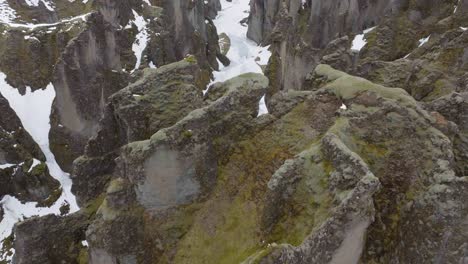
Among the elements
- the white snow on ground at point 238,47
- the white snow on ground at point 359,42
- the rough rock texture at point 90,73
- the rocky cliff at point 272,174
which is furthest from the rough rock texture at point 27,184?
the white snow on ground at point 359,42

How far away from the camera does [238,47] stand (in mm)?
66812

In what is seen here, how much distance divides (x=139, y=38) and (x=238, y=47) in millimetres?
24424

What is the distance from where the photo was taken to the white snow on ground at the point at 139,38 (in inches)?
1743

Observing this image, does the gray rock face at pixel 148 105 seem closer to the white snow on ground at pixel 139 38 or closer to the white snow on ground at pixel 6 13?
the white snow on ground at pixel 139 38

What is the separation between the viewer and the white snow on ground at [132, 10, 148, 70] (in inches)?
1743

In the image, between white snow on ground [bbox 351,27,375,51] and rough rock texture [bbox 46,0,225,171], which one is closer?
rough rock texture [bbox 46,0,225,171]

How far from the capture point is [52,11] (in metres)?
46.8

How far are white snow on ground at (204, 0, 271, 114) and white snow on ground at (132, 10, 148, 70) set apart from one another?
393 inches

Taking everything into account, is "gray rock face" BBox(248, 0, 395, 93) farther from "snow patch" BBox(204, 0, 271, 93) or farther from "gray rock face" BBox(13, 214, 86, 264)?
"gray rock face" BBox(13, 214, 86, 264)

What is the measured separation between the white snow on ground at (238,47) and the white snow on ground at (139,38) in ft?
32.7

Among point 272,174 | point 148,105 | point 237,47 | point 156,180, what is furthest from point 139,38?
point 272,174

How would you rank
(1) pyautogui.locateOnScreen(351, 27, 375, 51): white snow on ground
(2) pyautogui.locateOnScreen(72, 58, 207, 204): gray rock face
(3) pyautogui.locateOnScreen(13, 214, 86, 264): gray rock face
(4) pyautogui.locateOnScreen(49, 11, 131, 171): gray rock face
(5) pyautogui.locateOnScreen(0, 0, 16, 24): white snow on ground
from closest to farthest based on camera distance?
(3) pyautogui.locateOnScreen(13, 214, 86, 264): gray rock face < (2) pyautogui.locateOnScreen(72, 58, 207, 204): gray rock face < (4) pyautogui.locateOnScreen(49, 11, 131, 171): gray rock face < (1) pyautogui.locateOnScreen(351, 27, 375, 51): white snow on ground < (5) pyautogui.locateOnScreen(0, 0, 16, 24): white snow on ground

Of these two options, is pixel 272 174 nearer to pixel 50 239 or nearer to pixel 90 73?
pixel 50 239

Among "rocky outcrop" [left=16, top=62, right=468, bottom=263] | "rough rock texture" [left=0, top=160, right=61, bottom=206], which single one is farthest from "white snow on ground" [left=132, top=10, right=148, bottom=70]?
"rocky outcrop" [left=16, top=62, right=468, bottom=263]
